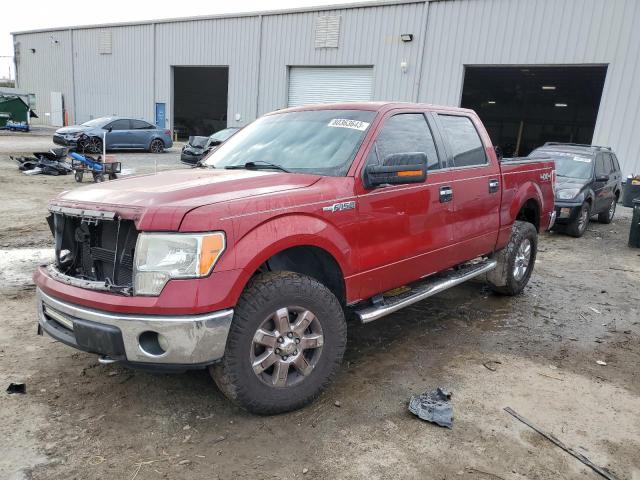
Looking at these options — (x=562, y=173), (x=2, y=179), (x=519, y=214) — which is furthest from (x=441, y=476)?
(x=2, y=179)

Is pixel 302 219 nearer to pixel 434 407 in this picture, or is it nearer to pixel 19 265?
pixel 434 407

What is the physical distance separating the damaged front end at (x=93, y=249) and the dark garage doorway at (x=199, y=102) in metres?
32.2

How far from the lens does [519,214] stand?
20.1 feet

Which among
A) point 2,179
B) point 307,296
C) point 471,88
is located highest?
point 471,88

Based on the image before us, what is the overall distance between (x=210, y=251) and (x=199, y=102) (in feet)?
121

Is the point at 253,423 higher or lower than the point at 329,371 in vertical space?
lower

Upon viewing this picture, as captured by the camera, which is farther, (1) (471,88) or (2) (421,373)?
(1) (471,88)

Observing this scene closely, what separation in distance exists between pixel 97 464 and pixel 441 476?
1.82m

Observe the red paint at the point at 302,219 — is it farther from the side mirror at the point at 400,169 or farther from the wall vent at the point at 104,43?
the wall vent at the point at 104,43

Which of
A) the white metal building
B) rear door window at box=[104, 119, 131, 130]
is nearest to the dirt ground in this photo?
the white metal building

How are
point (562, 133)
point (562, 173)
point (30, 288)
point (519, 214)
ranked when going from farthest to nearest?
point (562, 133) < point (562, 173) < point (519, 214) < point (30, 288)

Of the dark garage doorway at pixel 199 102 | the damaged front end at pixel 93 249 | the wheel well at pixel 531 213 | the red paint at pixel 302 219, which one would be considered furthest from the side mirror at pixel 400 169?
the dark garage doorway at pixel 199 102

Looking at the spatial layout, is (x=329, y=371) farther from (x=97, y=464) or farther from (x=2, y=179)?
(x=2, y=179)

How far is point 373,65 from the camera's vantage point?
813 inches
